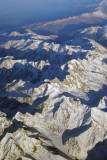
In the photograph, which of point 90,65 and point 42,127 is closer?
point 42,127

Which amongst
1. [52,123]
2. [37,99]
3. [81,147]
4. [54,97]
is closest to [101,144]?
[81,147]

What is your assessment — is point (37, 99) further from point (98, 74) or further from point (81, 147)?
point (98, 74)

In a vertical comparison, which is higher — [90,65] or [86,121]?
[86,121]

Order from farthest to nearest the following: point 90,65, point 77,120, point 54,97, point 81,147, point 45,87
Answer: point 90,65, point 45,87, point 54,97, point 77,120, point 81,147

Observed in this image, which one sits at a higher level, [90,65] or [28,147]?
[28,147]

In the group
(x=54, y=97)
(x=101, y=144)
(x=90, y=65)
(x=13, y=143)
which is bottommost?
(x=90, y=65)

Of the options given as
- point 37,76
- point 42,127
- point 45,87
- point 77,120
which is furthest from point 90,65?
point 42,127

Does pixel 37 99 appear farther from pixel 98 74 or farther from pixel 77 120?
pixel 98 74

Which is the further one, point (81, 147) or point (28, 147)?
point (81, 147)

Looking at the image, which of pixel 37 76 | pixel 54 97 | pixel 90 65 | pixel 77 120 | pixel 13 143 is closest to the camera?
pixel 13 143
